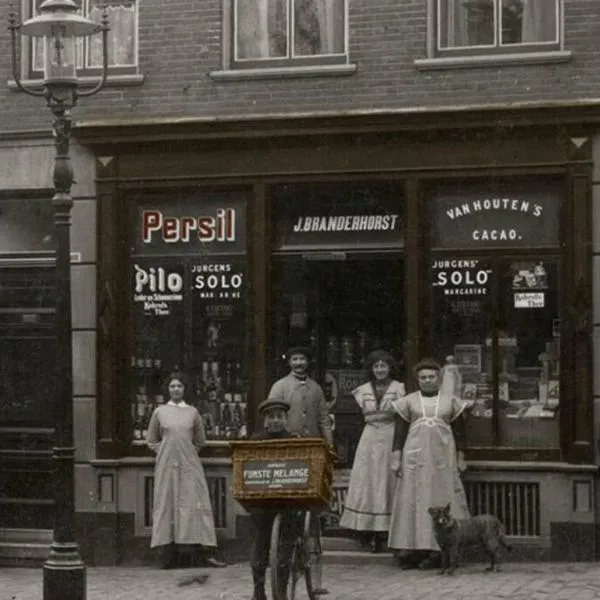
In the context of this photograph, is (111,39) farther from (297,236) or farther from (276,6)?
(297,236)

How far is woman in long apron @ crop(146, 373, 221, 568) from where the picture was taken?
14.8 m

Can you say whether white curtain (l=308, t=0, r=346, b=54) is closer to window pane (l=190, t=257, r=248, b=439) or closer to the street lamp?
window pane (l=190, t=257, r=248, b=439)

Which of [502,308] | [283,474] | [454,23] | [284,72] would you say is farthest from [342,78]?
[283,474]

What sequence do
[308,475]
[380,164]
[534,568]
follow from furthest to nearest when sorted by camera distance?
1. [380,164]
2. [534,568]
3. [308,475]

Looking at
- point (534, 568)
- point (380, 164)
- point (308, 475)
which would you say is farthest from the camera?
point (380, 164)

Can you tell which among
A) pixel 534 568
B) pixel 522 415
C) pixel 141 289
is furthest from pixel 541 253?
pixel 141 289

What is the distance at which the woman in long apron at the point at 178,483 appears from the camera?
14789 mm

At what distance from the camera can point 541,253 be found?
575 inches

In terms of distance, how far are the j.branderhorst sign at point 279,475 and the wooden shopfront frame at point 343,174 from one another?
3.59 meters

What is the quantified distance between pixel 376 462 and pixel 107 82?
4440 millimetres

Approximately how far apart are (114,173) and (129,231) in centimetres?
57

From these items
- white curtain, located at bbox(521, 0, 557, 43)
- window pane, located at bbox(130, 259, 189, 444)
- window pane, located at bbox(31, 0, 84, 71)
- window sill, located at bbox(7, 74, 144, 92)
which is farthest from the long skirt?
window pane, located at bbox(31, 0, 84, 71)

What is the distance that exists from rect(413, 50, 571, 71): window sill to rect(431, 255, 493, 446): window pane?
67.0 inches

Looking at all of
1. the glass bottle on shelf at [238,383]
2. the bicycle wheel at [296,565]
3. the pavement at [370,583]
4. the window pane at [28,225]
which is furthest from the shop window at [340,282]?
the bicycle wheel at [296,565]
